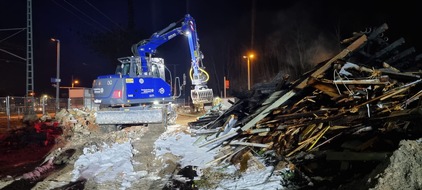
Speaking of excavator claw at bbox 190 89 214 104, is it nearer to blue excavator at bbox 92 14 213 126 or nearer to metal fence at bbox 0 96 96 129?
blue excavator at bbox 92 14 213 126

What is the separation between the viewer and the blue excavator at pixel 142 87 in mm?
13367

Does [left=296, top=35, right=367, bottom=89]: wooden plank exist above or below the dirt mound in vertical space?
above

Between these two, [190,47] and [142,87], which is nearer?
[142,87]

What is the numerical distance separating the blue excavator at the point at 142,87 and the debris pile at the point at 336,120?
507cm

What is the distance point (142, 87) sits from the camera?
46.0 ft

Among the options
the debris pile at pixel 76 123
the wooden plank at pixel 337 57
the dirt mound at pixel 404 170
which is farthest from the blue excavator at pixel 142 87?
the dirt mound at pixel 404 170

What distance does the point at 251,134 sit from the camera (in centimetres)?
877

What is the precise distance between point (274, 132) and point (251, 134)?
708mm

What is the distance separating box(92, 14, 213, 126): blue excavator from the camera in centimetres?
1337

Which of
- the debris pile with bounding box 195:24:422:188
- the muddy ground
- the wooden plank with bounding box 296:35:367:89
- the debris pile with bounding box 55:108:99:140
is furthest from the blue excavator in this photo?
the wooden plank with bounding box 296:35:367:89

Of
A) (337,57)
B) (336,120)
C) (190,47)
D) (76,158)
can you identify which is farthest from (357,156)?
(190,47)

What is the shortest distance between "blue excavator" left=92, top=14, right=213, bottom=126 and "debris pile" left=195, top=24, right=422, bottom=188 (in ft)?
16.6

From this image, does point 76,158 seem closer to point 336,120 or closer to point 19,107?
point 336,120

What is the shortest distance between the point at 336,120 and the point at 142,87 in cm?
906
